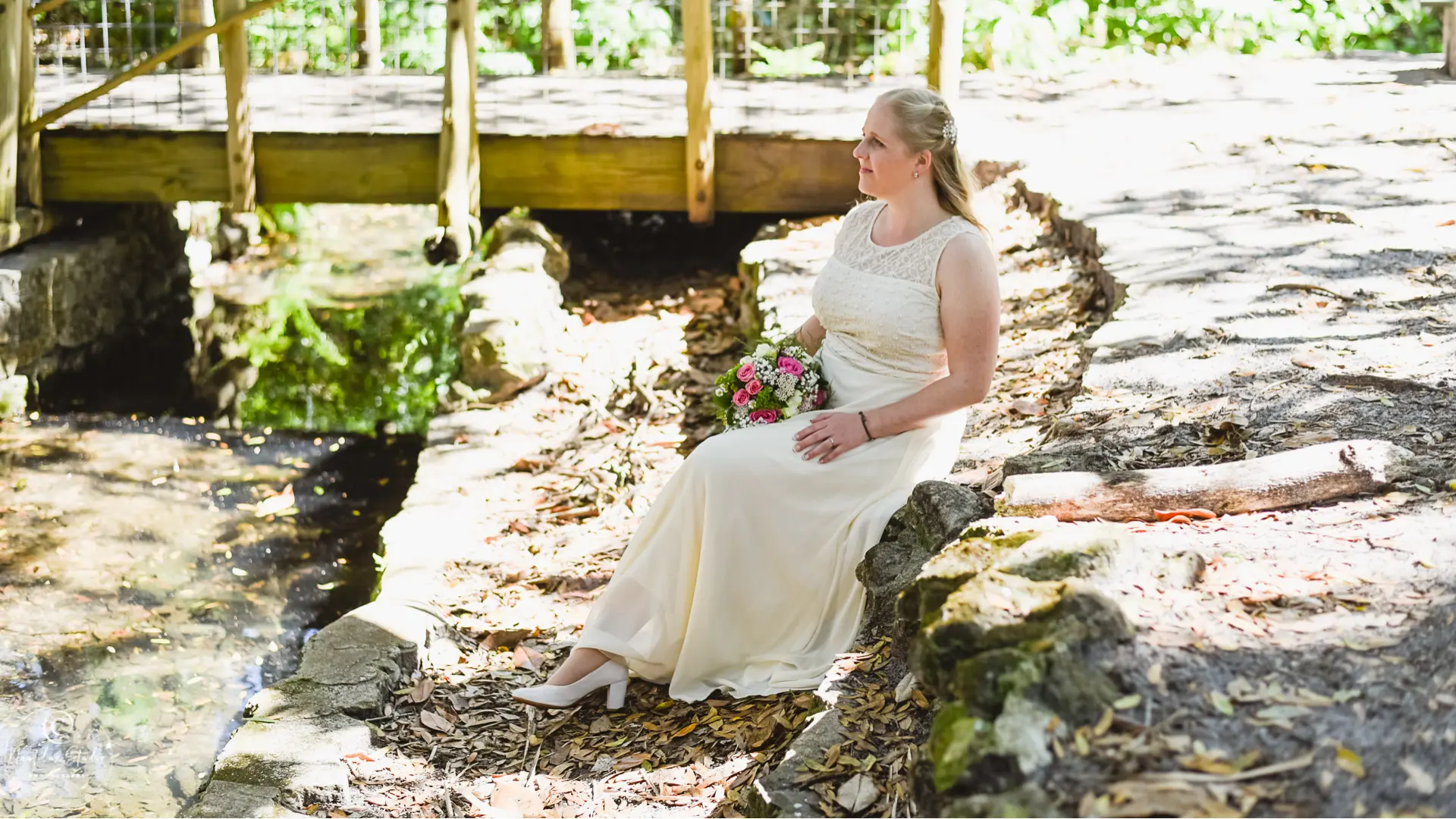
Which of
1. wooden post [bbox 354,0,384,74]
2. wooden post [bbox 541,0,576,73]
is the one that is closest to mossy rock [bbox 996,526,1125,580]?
wooden post [bbox 541,0,576,73]

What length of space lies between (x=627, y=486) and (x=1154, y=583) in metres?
3.21

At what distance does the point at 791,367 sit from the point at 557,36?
682 cm

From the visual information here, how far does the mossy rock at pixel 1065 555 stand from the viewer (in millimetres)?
2541

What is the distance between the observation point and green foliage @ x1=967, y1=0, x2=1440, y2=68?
10.4m

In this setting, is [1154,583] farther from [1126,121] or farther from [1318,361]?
[1126,121]

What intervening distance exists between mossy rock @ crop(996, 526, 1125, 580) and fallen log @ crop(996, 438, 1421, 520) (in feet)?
1.37

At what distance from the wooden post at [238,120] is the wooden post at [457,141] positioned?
109 centimetres

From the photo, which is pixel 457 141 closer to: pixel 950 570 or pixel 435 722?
pixel 435 722

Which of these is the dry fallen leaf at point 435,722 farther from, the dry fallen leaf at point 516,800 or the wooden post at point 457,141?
the wooden post at point 457,141

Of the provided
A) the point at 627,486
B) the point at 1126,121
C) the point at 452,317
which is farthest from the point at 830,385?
the point at 452,317

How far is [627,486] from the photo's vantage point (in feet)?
18.3

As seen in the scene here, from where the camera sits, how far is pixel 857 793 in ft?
9.04

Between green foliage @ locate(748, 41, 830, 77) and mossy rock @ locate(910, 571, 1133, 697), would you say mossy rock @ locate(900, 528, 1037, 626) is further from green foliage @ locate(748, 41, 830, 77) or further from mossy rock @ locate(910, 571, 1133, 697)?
green foliage @ locate(748, 41, 830, 77)

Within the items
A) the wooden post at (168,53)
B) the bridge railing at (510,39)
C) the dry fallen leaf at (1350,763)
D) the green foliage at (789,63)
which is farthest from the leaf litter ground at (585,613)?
the bridge railing at (510,39)
